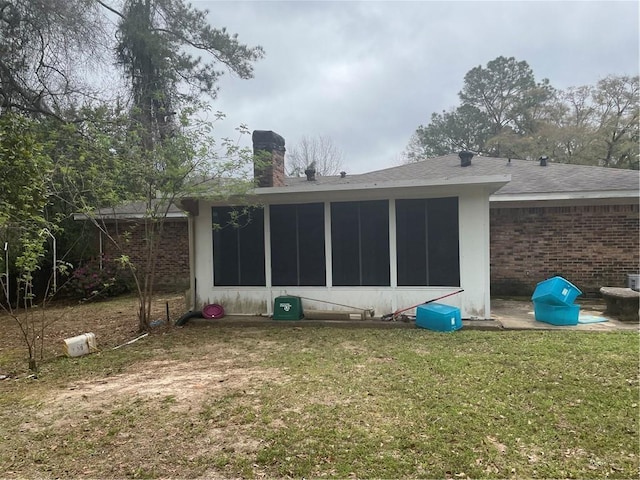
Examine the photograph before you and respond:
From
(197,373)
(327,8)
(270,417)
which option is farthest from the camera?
(327,8)

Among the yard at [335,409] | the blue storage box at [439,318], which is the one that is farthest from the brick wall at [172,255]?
the blue storage box at [439,318]

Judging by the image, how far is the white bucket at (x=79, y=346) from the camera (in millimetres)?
5391

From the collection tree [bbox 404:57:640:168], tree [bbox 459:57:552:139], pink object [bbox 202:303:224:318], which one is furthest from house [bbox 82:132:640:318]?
tree [bbox 459:57:552:139]

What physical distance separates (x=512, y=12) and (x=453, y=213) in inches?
168

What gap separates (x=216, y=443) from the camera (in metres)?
2.88

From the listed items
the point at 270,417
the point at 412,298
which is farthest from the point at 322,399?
the point at 412,298

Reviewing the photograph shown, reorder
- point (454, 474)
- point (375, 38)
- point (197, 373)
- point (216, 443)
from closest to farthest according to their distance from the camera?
point (454, 474)
point (216, 443)
point (197, 373)
point (375, 38)

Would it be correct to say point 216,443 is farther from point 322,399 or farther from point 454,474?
point 454,474

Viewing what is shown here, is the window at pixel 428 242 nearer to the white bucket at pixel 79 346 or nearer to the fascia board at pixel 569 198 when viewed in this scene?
the fascia board at pixel 569 198

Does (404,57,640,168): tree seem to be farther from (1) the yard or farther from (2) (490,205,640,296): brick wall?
(1) the yard

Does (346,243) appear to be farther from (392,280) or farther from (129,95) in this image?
(129,95)

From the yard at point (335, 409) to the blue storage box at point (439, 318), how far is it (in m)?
0.37

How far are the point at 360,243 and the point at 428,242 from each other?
1162 mm

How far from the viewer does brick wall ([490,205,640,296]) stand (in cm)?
841
